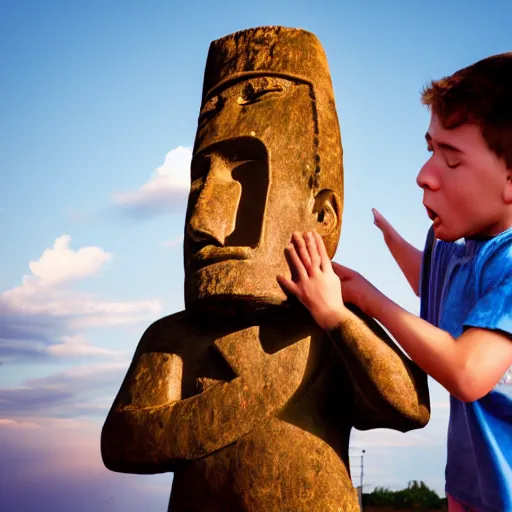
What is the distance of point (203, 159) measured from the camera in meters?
3.74

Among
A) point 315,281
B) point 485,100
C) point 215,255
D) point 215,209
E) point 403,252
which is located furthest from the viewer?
point 403,252

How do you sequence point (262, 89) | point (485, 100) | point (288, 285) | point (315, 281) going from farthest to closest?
1. point (262, 89)
2. point (288, 285)
3. point (315, 281)
4. point (485, 100)

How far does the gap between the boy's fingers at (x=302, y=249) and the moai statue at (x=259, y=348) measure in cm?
13

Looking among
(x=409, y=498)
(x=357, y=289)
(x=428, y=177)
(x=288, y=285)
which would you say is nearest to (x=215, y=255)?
(x=288, y=285)

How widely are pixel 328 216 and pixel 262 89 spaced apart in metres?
0.78

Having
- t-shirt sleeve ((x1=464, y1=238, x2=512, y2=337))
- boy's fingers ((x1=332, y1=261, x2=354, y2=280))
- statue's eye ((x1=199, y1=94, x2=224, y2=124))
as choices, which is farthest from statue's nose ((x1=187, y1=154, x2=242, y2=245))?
t-shirt sleeve ((x1=464, y1=238, x2=512, y2=337))

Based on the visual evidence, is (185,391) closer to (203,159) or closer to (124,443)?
(124,443)

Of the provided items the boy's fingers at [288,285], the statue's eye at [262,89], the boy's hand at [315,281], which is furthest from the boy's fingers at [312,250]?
the statue's eye at [262,89]

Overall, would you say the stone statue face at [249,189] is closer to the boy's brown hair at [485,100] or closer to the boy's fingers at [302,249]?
the boy's fingers at [302,249]

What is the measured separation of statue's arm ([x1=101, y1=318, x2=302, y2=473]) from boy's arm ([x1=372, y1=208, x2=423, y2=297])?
40.8 inches

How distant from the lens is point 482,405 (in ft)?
9.45

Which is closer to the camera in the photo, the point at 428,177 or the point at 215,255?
the point at 428,177

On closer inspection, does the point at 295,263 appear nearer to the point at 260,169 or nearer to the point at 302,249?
the point at 302,249

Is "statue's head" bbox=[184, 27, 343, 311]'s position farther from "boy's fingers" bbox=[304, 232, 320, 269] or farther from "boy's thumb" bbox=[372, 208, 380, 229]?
"boy's thumb" bbox=[372, 208, 380, 229]
